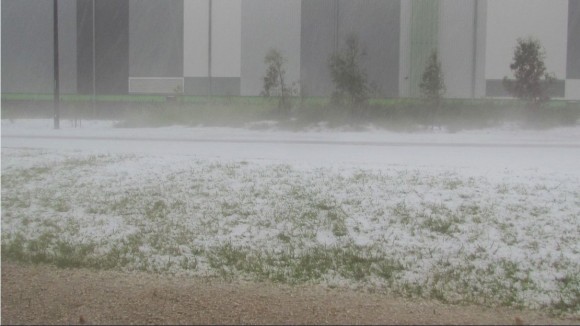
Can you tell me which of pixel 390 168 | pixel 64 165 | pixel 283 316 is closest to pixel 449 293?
pixel 283 316

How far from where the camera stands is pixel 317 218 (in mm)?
6789

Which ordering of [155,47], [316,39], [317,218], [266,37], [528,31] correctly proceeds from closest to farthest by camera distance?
[317,218]
[528,31]
[316,39]
[266,37]
[155,47]

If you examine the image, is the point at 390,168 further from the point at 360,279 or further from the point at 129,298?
the point at 129,298

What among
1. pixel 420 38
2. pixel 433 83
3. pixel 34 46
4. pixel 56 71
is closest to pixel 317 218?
pixel 433 83

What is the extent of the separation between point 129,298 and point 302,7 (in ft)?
57.1

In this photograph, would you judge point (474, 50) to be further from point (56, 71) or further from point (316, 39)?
point (56, 71)

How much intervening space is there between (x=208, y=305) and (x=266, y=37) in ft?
58.0

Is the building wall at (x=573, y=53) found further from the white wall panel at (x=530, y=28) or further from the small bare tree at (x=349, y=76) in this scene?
the small bare tree at (x=349, y=76)

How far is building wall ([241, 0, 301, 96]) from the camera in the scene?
20438 mm

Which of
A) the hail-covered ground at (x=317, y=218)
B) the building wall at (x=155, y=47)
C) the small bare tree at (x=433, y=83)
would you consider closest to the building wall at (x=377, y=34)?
the small bare tree at (x=433, y=83)

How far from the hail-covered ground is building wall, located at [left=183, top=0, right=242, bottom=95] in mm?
10358

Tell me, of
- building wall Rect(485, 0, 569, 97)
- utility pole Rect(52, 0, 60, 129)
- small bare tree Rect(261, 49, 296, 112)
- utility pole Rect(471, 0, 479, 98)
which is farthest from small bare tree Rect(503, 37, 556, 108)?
utility pole Rect(52, 0, 60, 129)

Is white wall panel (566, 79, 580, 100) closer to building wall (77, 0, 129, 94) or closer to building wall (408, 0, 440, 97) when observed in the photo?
building wall (408, 0, 440, 97)

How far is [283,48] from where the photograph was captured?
2066 centimetres
